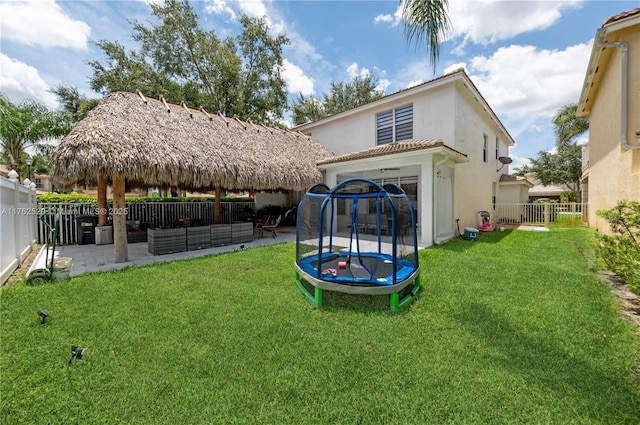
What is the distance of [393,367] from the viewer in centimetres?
292

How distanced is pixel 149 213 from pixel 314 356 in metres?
13.5

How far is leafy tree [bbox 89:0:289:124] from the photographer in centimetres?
2152

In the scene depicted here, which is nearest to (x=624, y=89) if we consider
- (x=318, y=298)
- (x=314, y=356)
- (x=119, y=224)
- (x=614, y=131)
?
(x=614, y=131)

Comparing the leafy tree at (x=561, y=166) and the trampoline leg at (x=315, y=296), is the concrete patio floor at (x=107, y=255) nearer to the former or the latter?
the trampoline leg at (x=315, y=296)

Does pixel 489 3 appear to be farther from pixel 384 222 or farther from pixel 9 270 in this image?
pixel 9 270

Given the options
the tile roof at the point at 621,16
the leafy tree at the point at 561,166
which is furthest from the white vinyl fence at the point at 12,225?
the leafy tree at the point at 561,166

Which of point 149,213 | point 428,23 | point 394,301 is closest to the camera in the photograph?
point 428,23

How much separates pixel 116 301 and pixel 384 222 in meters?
8.81

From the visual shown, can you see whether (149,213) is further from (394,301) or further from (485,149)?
(485,149)

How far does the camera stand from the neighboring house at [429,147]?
9.96 m

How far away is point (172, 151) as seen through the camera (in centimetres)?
850

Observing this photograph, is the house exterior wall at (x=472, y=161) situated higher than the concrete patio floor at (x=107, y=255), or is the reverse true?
the house exterior wall at (x=472, y=161)

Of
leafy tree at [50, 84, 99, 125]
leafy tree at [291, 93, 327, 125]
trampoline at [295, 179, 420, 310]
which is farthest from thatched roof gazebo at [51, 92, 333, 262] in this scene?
leafy tree at [50, 84, 99, 125]

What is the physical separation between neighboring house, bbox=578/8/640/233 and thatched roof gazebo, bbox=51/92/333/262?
1055 centimetres
